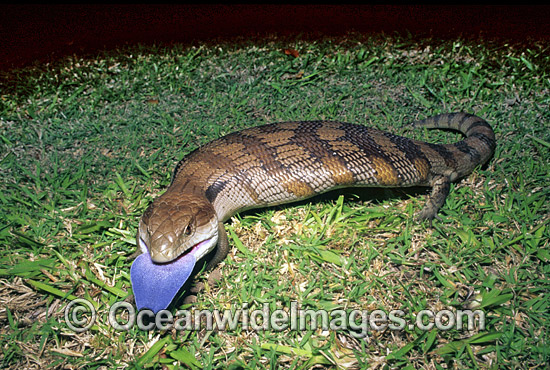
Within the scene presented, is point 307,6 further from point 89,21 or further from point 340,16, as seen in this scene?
point 89,21

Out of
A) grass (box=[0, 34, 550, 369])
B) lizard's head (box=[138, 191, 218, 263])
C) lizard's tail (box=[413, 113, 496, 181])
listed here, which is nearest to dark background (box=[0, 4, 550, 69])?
grass (box=[0, 34, 550, 369])

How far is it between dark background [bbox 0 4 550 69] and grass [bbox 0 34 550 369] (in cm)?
21

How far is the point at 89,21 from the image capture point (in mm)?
5168

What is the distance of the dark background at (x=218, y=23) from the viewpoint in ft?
16.0

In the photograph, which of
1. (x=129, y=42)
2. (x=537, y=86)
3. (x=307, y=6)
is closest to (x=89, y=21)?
(x=129, y=42)

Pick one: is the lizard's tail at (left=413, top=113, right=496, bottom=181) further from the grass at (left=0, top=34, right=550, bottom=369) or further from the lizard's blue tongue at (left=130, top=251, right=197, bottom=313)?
the lizard's blue tongue at (left=130, top=251, right=197, bottom=313)

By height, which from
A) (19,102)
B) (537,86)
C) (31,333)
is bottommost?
(31,333)

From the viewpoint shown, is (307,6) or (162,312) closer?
(162,312)

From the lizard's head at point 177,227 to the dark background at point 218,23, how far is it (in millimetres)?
3588

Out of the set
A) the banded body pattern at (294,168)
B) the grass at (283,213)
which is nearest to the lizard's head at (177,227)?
the banded body pattern at (294,168)

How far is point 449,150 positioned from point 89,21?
15.7ft

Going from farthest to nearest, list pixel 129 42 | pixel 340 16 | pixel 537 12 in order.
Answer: pixel 340 16 < pixel 129 42 < pixel 537 12

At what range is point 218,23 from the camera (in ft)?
18.6

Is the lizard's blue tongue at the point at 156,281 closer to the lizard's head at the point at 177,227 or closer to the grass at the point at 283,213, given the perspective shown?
the lizard's head at the point at 177,227
